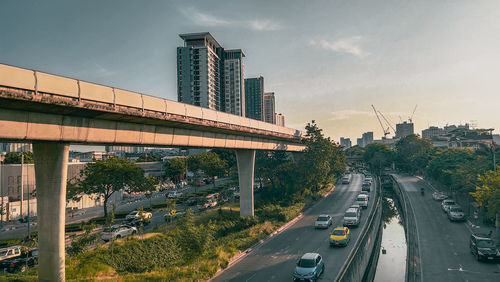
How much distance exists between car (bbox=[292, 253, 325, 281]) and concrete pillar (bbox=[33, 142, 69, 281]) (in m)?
14.3

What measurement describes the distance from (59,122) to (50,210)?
507 centimetres

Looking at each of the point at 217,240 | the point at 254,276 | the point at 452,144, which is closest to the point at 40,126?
the point at 254,276

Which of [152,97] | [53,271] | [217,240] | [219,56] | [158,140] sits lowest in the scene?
[217,240]

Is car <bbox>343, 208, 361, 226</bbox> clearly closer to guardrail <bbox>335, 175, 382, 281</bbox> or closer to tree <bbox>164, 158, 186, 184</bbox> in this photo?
guardrail <bbox>335, 175, 382, 281</bbox>

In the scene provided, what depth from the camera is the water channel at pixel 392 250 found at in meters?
25.3

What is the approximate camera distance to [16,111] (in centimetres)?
1636

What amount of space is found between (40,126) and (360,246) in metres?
28.2

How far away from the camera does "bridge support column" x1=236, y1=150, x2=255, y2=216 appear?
41375mm

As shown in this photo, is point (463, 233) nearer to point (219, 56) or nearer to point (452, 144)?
point (452, 144)

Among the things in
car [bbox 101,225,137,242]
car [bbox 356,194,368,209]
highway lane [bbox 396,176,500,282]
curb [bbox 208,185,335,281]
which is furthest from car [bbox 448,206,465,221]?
car [bbox 101,225,137,242]

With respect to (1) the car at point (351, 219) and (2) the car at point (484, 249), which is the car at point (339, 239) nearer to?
Answer: (1) the car at point (351, 219)

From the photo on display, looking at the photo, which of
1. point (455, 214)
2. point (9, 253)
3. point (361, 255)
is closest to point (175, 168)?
point (9, 253)

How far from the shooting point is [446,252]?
2692 centimetres

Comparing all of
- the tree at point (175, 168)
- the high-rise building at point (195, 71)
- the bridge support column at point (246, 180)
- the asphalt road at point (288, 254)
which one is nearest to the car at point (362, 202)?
the asphalt road at point (288, 254)
